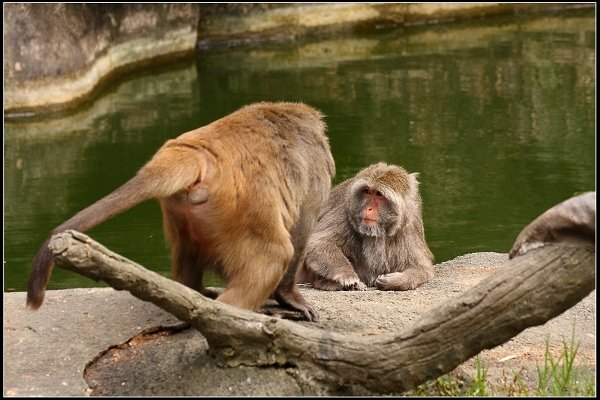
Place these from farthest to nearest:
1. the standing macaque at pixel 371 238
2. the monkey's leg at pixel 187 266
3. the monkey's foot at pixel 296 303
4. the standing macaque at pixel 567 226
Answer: the standing macaque at pixel 371 238 < the monkey's foot at pixel 296 303 < the monkey's leg at pixel 187 266 < the standing macaque at pixel 567 226

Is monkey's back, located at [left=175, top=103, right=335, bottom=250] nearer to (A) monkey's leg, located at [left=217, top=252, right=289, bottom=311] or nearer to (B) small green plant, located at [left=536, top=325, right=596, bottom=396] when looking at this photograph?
(A) monkey's leg, located at [left=217, top=252, right=289, bottom=311]

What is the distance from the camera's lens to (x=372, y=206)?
26.9 feet

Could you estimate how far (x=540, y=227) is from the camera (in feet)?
16.5

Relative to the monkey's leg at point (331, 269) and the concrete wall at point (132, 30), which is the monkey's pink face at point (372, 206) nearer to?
the monkey's leg at point (331, 269)

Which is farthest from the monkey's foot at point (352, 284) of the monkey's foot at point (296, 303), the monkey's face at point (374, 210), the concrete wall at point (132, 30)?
the concrete wall at point (132, 30)

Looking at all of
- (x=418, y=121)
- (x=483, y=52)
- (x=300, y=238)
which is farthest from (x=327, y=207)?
(x=483, y=52)

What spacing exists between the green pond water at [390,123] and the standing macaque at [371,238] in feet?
6.78

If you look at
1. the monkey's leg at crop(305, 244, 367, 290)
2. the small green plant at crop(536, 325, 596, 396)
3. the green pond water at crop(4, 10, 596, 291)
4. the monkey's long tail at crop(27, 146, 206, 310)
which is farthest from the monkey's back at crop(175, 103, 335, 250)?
the green pond water at crop(4, 10, 596, 291)

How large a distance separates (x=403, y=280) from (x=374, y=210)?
1.89 feet

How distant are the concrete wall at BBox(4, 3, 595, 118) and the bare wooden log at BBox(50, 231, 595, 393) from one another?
10.6m

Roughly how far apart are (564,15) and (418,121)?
871 cm

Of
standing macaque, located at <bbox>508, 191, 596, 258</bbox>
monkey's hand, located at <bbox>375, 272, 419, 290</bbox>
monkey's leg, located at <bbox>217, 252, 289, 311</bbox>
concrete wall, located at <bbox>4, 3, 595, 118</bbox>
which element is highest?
concrete wall, located at <bbox>4, 3, 595, 118</bbox>

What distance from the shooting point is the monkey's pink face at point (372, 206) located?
8.20 m

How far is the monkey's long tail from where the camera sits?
4.92 meters
